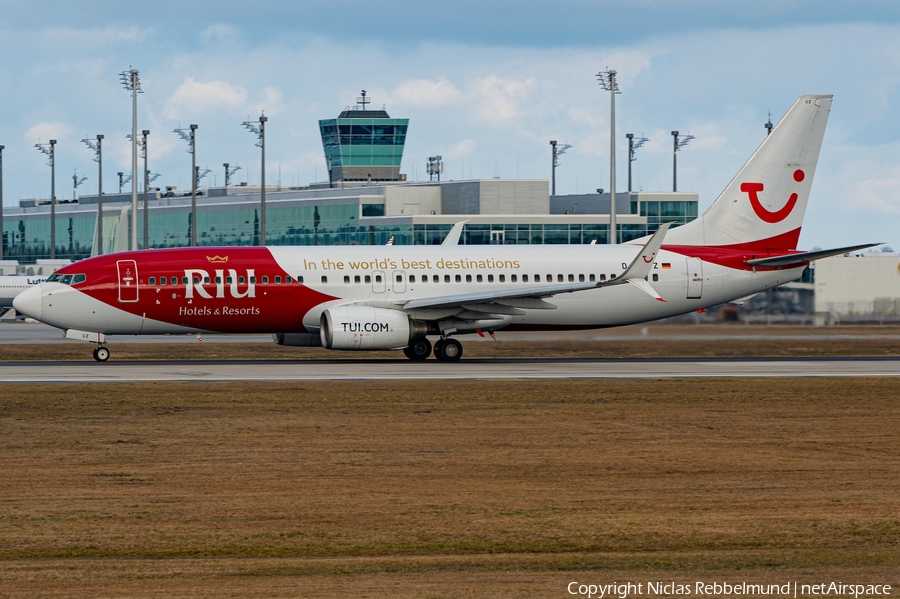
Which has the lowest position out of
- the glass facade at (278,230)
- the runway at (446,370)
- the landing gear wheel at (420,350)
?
the runway at (446,370)

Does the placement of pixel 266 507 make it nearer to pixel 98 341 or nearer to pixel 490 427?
pixel 490 427

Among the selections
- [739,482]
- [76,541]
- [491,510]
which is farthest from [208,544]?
[739,482]

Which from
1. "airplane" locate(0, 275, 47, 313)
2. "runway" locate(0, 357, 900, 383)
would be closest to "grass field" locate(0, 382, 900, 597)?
"runway" locate(0, 357, 900, 383)

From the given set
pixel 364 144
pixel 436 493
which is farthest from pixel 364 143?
pixel 436 493

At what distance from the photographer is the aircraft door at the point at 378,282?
39750mm

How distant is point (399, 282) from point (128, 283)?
8.38 metres

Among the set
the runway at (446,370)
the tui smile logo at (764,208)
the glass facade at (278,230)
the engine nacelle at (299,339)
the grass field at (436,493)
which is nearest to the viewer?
the grass field at (436,493)

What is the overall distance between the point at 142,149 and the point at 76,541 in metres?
89.7

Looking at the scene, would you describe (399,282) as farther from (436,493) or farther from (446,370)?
(436,493)

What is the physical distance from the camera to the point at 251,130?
335 feet

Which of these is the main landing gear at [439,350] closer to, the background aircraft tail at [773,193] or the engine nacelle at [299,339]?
the engine nacelle at [299,339]

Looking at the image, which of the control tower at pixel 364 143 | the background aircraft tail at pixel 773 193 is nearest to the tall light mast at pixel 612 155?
the background aircraft tail at pixel 773 193

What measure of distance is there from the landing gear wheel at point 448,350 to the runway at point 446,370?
1.53 ft

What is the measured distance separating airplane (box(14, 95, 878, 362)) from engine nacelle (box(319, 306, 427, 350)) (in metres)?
0.04
